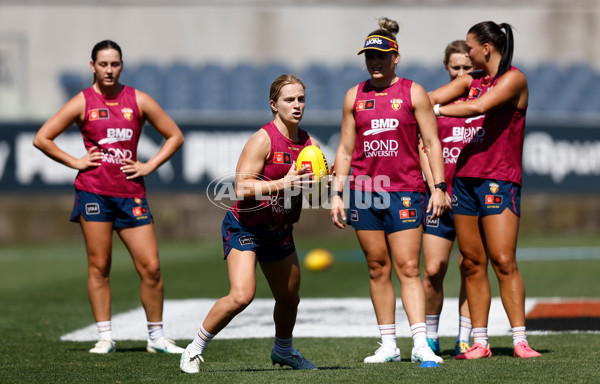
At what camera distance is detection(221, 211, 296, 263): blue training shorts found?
6.62 metres

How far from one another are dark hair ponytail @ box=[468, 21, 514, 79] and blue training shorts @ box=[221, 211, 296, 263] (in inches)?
84.1

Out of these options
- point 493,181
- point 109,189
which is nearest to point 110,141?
point 109,189

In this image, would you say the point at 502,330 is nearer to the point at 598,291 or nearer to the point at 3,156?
Result: the point at 598,291

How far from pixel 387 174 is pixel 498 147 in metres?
0.96

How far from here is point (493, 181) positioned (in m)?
7.21

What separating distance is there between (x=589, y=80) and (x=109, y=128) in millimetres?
20810

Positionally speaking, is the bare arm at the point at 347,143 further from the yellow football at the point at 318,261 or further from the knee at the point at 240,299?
the yellow football at the point at 318,261

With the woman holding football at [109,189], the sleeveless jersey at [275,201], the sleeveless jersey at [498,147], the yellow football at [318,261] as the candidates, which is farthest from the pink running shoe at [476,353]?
the yellow football at [318,261]

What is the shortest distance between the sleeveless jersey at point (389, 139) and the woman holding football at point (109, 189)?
2.13 metres

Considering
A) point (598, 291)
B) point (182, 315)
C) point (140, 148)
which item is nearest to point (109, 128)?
point (182, 315)

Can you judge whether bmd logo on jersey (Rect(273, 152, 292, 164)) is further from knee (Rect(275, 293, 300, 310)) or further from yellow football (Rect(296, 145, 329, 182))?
knee (Rect(275, 293, 300, 310))

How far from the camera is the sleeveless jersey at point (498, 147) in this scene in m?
7.21

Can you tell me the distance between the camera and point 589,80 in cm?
2619

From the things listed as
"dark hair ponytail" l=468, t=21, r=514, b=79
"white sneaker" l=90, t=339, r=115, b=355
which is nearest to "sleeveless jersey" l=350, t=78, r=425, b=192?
"dark hair ponytail" l=468, t=21, r=514, b=79
